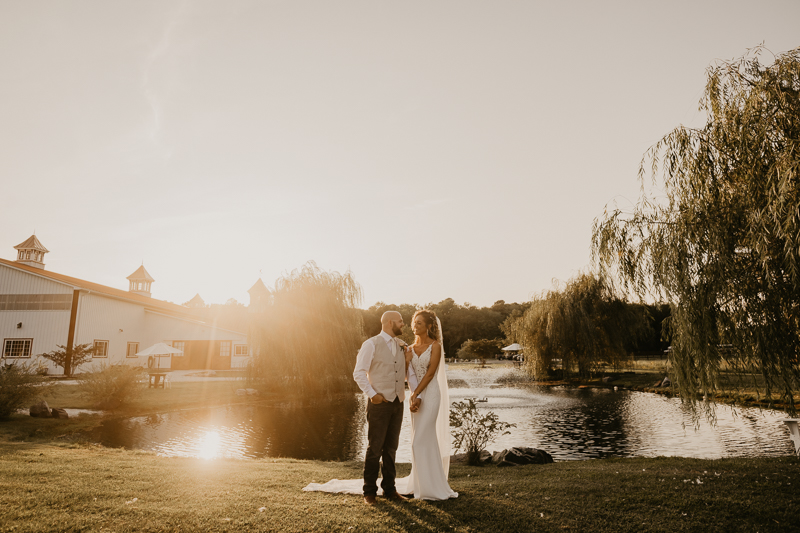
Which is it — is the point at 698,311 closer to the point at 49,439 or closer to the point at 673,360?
the point at 673,360

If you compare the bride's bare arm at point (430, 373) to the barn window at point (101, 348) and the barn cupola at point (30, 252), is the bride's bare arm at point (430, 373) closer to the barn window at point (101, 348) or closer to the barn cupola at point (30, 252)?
the barn window at point (101, 348)

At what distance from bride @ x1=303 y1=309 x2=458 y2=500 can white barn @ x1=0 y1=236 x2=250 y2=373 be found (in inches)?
1024

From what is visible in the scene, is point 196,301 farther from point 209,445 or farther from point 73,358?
point 209,445

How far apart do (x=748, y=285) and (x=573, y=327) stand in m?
22.8

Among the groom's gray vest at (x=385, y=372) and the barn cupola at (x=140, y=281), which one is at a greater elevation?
the barn cupola at (x=140, y=281)

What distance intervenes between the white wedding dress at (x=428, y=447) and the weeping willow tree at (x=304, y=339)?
1624 cm

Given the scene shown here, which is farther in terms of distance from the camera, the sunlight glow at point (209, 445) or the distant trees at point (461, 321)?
the distant trees at point (461, 321)

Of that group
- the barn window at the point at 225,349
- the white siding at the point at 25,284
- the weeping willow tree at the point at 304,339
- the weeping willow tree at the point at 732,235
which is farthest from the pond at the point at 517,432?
the white siding at the point at 25,284

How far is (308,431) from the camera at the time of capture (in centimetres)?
1383

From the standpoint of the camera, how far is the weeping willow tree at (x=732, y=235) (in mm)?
6230

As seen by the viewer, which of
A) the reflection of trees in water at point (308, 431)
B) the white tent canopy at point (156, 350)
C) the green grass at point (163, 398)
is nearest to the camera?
the reflection of trees in water at point (308, 431)

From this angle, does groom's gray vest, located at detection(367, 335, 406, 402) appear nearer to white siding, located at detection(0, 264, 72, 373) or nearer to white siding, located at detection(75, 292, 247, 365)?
white siding, located at detection(75, 292, 247, 365)

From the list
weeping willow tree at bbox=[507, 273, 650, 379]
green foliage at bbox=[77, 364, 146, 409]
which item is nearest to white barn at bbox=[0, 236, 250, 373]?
green foliage at bbox=[77, 364, 146, 409]

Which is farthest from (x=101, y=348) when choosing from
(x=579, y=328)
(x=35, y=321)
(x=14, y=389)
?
(x=579, y=328)
